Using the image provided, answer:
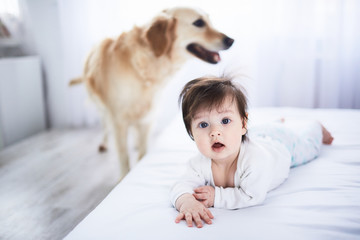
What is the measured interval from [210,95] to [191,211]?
0.27m

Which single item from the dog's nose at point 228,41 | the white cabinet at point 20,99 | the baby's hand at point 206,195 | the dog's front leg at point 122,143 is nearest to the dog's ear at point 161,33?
the dog's nose at point 228,41

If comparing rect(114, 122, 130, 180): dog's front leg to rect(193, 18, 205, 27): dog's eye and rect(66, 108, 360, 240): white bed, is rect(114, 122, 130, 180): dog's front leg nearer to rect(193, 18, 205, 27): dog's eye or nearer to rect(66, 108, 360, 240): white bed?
rect(66, 108, 360, 240): white bed

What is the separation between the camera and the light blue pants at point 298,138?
0.97 metres

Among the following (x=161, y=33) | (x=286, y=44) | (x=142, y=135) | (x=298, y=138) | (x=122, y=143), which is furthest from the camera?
(x=286, y=44)

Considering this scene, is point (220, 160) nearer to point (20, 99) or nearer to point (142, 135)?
point (142, 135)

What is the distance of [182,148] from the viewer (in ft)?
3.88

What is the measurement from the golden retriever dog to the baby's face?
0.67 meters

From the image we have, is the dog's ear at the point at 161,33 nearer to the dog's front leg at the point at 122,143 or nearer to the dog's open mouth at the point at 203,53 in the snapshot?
the dog's open mouth at the point at 203,53

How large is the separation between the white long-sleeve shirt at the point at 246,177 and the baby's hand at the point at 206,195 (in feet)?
0.03

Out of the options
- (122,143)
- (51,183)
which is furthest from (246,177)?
(51,183)

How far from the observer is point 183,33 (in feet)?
4.48

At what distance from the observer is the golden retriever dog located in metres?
1.35

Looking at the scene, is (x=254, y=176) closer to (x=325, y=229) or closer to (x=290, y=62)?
(x=325, y=229)

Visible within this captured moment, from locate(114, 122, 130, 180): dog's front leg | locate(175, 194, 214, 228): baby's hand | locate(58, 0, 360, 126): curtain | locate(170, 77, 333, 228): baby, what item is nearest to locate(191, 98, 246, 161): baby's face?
locate(170, 77, 333, 228): baby
